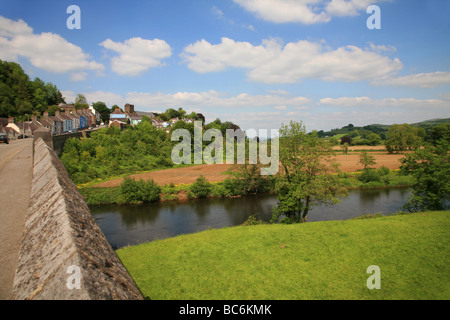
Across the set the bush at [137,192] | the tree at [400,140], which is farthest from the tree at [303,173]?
the tree at [400,140]

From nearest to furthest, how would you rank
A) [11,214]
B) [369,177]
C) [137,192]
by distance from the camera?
[11,214] < [137,192] < [369,177]

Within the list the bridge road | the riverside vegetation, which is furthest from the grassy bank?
the bridge road

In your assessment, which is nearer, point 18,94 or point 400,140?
point 18,94

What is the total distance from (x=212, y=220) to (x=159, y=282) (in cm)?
1913

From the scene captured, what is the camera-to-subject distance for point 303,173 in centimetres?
2253

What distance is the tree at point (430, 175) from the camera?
930 inches

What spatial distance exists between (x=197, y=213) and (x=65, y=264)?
106ft

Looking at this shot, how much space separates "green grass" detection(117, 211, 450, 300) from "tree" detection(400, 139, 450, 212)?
7.57 metres

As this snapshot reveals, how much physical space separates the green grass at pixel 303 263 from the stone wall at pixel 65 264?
333 inches

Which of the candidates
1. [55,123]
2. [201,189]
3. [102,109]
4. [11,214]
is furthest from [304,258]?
[102,109]

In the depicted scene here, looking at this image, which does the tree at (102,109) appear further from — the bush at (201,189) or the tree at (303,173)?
the tree at (303,173)

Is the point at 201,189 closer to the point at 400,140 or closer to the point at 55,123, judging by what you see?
the point at 55,123
